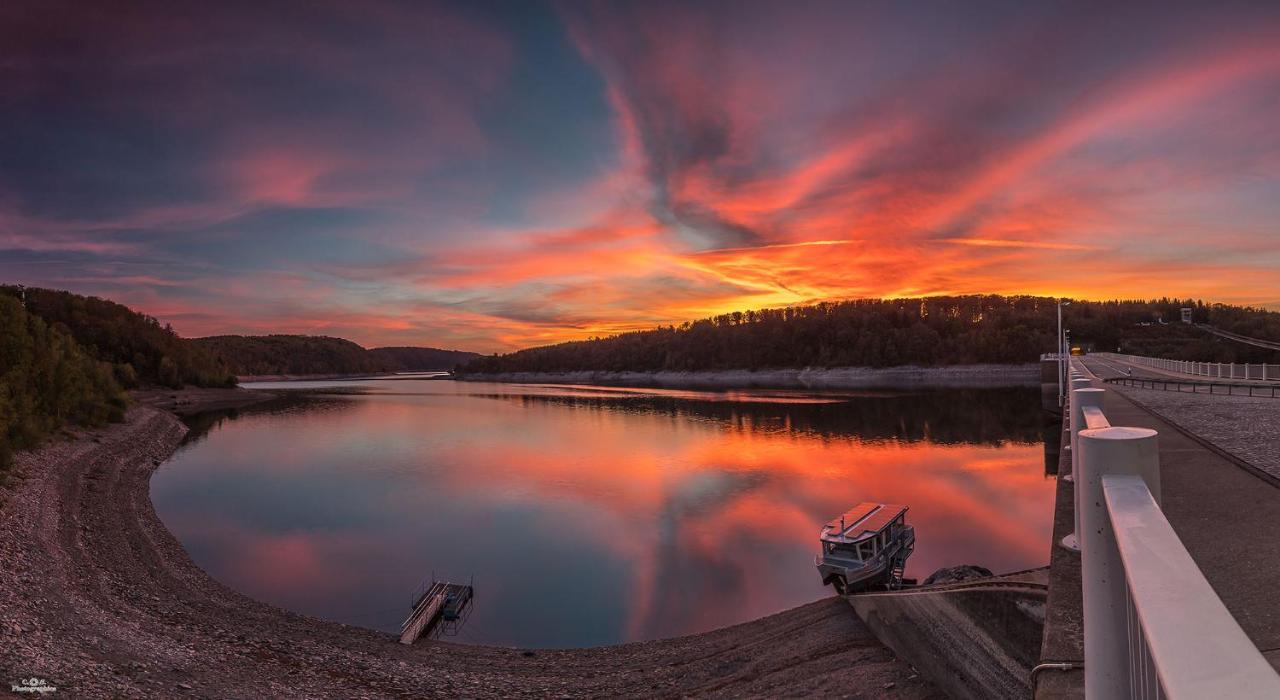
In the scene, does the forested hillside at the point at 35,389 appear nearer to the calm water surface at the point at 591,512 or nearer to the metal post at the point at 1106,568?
the calm water surface at the point at 591,512

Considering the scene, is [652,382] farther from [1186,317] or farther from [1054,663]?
[1054,663]

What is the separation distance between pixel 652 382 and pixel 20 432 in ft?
511

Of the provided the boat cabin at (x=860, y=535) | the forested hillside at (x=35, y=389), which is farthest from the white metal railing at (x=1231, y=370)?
the forested hillside at (x=35, y=389)

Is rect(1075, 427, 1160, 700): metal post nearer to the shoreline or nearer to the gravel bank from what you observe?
the gravel bank

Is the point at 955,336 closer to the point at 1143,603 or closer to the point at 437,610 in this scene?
the point at 437,610

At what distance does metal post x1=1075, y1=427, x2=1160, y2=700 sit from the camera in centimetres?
→ 212

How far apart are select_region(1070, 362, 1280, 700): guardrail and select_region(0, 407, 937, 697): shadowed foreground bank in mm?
9715

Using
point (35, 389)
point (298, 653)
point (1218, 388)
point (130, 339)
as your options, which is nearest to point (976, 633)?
point (298, 653)

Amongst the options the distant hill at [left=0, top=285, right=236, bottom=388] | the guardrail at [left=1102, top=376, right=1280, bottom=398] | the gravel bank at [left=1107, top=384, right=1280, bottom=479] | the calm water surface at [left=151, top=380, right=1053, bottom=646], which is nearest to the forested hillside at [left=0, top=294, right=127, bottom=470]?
the calm water surface at [left=151, top=380, right=1053, bottom=646]

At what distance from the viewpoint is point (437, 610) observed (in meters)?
16.8

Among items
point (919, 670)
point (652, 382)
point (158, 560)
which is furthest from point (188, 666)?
point (652, 382)

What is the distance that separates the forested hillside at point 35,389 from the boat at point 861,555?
30904 mm

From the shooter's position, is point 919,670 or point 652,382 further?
point 652,382

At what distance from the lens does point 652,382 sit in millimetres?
184125
